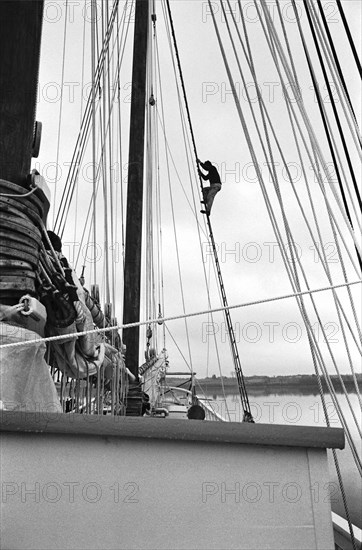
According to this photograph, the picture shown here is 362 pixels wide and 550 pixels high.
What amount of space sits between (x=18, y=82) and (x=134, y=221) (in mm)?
4817

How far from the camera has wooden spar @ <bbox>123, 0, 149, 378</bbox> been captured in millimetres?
6621

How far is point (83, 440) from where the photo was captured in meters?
1.59

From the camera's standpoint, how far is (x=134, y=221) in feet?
22.8

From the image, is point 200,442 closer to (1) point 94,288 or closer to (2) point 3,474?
(2) point 3,474

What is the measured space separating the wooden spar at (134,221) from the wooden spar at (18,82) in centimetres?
446

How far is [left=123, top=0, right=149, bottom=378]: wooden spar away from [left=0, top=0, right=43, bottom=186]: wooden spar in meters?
4.46

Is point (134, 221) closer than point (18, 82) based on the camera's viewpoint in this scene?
No

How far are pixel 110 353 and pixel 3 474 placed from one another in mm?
2407

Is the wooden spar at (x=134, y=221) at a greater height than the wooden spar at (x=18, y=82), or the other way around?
the wooden spar at (x=134, y=221)

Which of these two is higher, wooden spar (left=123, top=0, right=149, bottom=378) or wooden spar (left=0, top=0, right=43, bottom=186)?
wooden spar (left=123, top=0, right=149, bottom=378)

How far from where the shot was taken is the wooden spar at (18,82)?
207 cm

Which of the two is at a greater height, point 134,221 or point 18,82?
point 134,221

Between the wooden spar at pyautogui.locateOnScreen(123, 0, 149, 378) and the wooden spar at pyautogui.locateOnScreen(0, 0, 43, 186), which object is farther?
the wooden spar at pyautogui.locateOnScreen(123, 0, 149, 378)

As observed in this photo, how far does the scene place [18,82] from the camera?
83.5 inches
